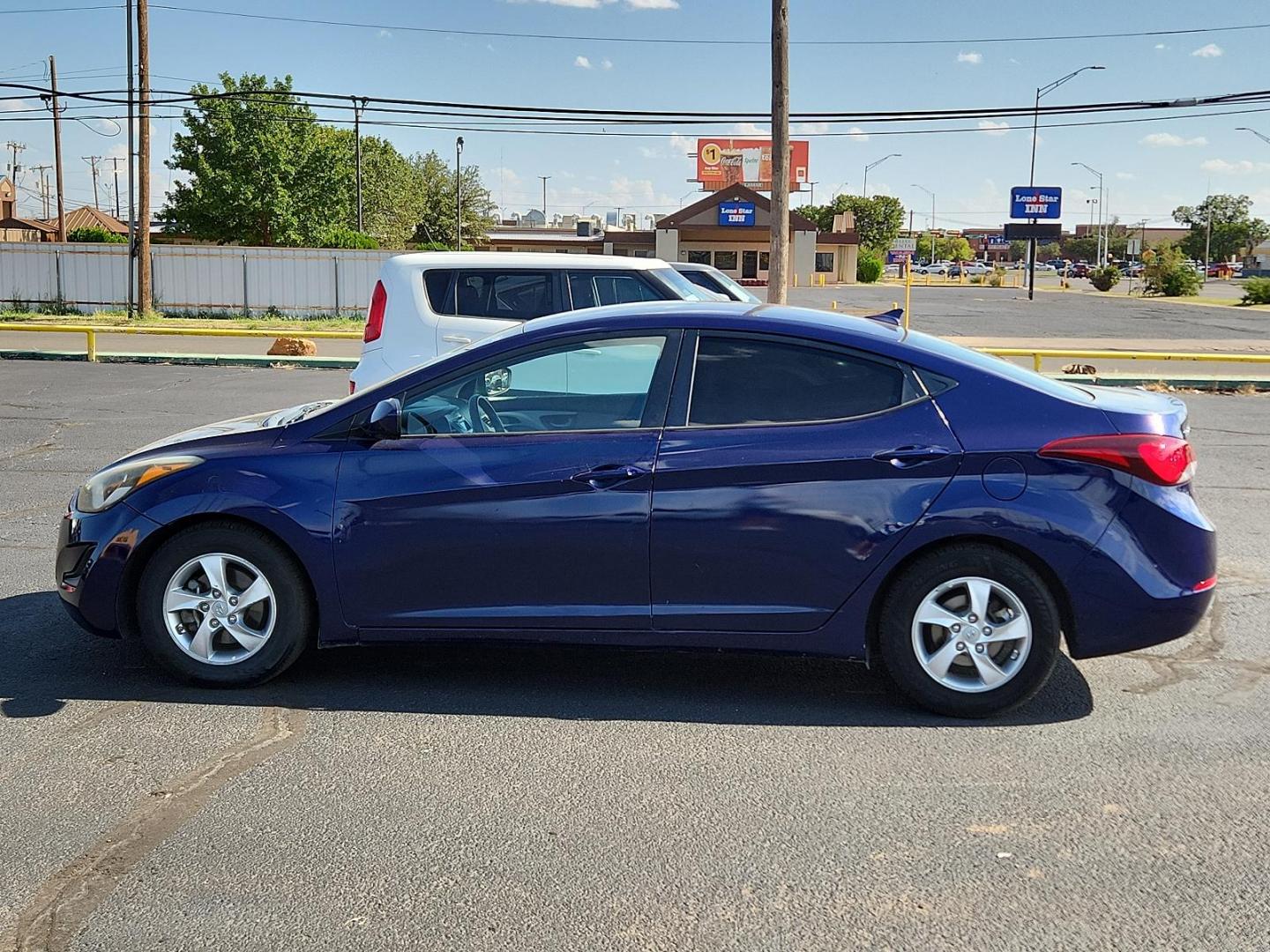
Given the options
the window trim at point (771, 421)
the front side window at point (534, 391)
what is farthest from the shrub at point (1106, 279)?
the front side window at point (534, 391)

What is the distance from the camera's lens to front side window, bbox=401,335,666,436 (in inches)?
196

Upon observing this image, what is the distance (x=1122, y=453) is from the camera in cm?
468

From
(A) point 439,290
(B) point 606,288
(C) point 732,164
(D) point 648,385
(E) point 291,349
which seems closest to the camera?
(D) point 648,385

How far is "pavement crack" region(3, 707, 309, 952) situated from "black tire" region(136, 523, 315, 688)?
10.4 inches

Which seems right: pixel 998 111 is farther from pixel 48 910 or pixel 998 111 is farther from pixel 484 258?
pixel 48 910

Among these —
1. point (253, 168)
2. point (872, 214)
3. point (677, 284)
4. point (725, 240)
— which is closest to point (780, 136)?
point (677, 284)

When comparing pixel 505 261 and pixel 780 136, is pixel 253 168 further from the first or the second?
pixel 505 261

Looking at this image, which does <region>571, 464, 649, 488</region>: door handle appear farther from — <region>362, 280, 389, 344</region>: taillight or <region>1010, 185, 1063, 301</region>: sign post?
<region>1010, 185, 1063, 301</region>: sign post

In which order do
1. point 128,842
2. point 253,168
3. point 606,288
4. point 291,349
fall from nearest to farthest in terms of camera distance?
point 128,842 < point 606,288 < point 291,349 < point 253,168

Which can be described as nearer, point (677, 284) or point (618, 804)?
point (618, 804)

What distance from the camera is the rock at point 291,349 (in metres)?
20.8

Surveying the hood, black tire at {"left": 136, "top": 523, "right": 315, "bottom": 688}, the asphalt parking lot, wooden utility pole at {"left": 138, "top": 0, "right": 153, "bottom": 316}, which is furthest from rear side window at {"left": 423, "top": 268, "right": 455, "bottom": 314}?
wooden utility pole at {"left": 138, "top": 0, "right": 153, "bottom": 316}

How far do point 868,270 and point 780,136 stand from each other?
236 ft

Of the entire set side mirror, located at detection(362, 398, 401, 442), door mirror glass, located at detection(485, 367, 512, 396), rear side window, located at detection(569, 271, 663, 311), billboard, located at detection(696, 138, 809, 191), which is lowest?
Answer: side mirror, located at detection(362, 398, 401, 442)
